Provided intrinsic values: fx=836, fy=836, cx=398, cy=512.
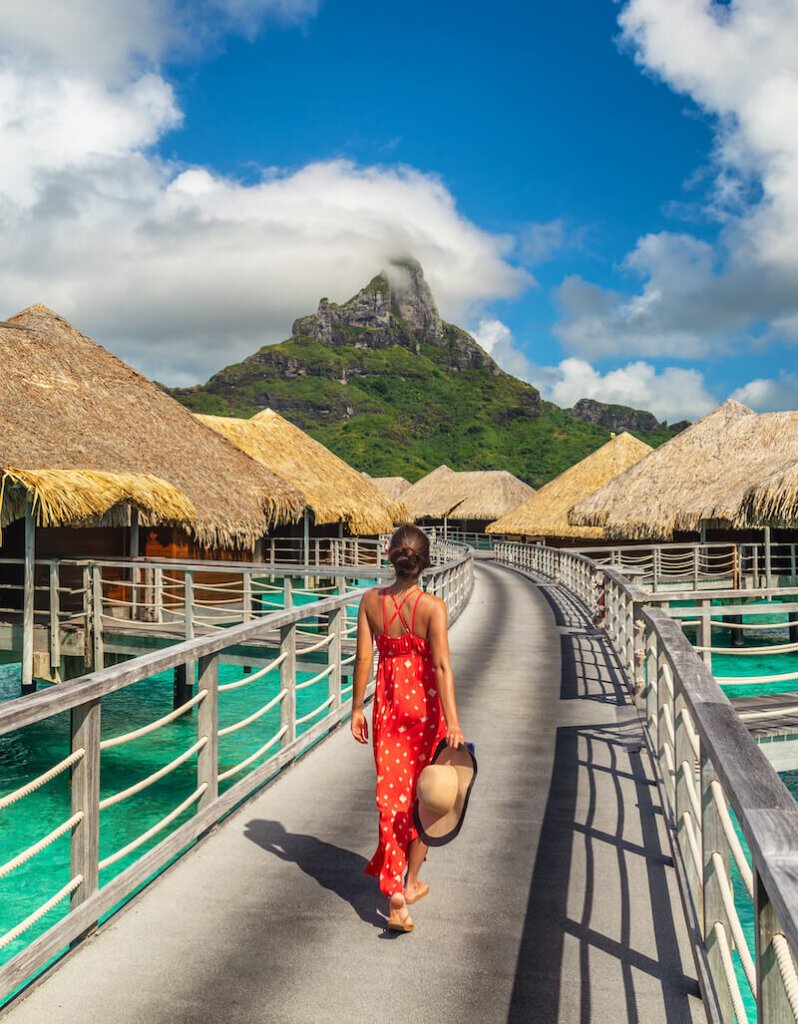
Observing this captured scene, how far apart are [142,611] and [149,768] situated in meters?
4.48

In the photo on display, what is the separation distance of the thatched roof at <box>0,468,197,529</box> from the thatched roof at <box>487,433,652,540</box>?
2482cm

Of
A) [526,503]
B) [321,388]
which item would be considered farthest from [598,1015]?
[321,388]

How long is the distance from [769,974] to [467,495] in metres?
56.7

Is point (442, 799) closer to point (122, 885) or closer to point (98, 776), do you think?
point (98, 776)

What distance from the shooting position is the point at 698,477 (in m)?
30.0

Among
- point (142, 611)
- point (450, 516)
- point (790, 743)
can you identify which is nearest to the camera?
point (790, 743)

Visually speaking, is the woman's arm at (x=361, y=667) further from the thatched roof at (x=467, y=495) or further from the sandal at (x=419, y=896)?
the thatched roof at (x=467, y=495)

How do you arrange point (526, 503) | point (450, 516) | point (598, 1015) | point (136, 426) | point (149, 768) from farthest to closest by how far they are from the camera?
point (450, 516)
point (526, 503)
point (136, 426)
point (149, 768)
point (598, 1015)

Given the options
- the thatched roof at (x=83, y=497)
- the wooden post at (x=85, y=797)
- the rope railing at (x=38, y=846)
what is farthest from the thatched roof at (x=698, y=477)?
the rope railing at (x=38, y=846)

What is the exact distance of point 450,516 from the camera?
5850 centimetres

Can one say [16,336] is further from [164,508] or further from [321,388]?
[321,388]

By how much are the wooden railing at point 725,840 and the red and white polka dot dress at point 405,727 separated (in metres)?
1.11

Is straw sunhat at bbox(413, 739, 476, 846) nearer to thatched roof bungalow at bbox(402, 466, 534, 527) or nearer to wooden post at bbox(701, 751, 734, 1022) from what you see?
wooden post at bbox(701, 751, 734, 1022)

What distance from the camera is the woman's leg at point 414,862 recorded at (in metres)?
3.71
